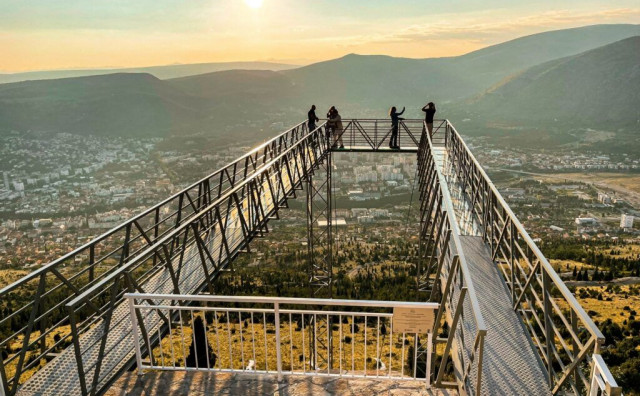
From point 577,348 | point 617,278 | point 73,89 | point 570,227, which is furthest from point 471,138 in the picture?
point 577,348

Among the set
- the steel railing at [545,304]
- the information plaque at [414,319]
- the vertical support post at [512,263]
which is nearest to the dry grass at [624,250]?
the steel railing at [545,304]

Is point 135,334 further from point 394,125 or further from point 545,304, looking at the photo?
point 394,125

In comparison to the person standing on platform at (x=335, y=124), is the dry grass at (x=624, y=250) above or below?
below

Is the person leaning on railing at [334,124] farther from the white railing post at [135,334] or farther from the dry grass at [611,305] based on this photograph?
the dry grass at [611,305]

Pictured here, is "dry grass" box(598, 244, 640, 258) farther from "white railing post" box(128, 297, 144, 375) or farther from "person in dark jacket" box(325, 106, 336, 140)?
"white railing post" box(128, 297, 144, 375)

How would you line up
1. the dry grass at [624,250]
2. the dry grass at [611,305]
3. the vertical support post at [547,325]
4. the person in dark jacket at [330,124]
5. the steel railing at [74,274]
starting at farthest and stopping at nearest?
the dry grass at [624,250] < the dry grass at [611,305] < the person in dark jacket at [330,124] < the steel railing at [74,274] < the vertical support post at [547,325]

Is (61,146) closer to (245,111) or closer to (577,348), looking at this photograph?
(245,111)
